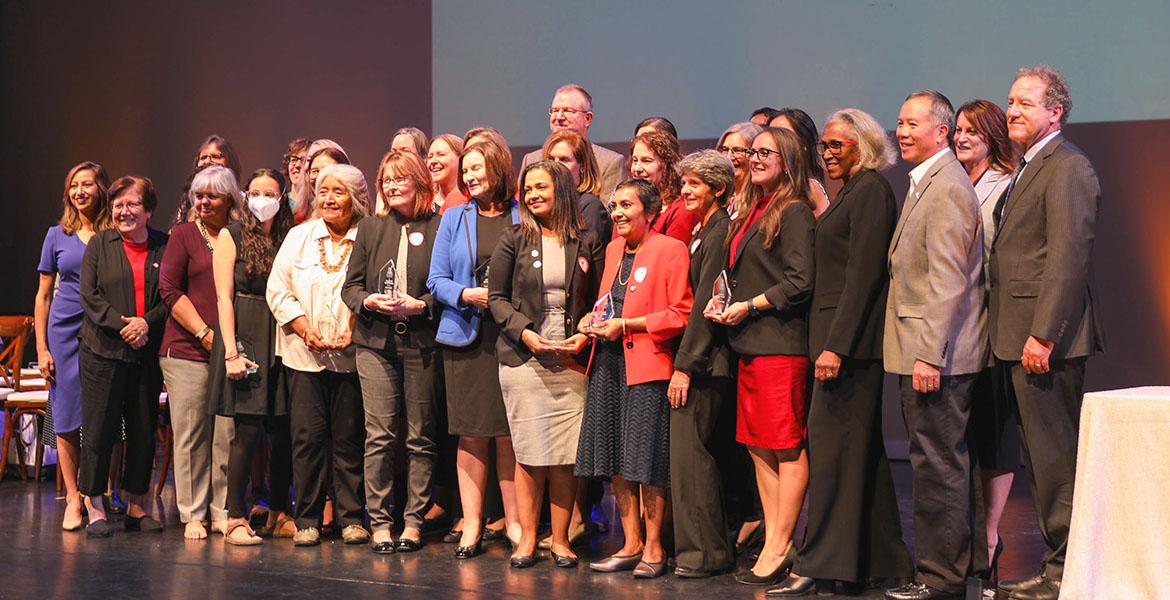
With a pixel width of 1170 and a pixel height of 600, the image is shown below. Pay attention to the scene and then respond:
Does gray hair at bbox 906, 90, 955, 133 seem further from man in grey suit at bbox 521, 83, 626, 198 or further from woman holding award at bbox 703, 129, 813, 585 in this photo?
man in grey suit at bbox 521, 83, 626, 198

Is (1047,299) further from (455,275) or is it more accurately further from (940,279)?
(455,275)

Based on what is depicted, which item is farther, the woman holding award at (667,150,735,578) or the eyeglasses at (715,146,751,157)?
the eyeglasses at (715,146,751,157)

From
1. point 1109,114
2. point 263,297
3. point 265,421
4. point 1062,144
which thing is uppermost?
point 1109,114

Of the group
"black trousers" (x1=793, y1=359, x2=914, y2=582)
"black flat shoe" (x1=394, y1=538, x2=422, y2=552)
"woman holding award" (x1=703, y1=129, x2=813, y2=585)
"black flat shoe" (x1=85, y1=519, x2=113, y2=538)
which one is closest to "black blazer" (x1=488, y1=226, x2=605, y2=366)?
"woman holding award" (x1=703, y1=129, x2=813, y2=585)

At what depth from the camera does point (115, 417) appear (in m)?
5.27

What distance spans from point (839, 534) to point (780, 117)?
1546mm

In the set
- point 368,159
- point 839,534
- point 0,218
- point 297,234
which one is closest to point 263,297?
point 297,234

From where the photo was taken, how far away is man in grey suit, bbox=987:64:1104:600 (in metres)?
3.72

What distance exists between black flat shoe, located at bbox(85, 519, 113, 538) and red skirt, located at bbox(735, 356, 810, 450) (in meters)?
2.74

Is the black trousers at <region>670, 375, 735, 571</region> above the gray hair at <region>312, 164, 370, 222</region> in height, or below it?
below

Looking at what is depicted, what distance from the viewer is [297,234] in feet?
16.4

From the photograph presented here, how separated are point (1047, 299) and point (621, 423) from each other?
1503 mm

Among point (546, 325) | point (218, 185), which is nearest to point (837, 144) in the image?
point (546, 325)

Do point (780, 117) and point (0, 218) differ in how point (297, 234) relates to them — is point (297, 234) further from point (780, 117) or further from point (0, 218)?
point (0, 218)
